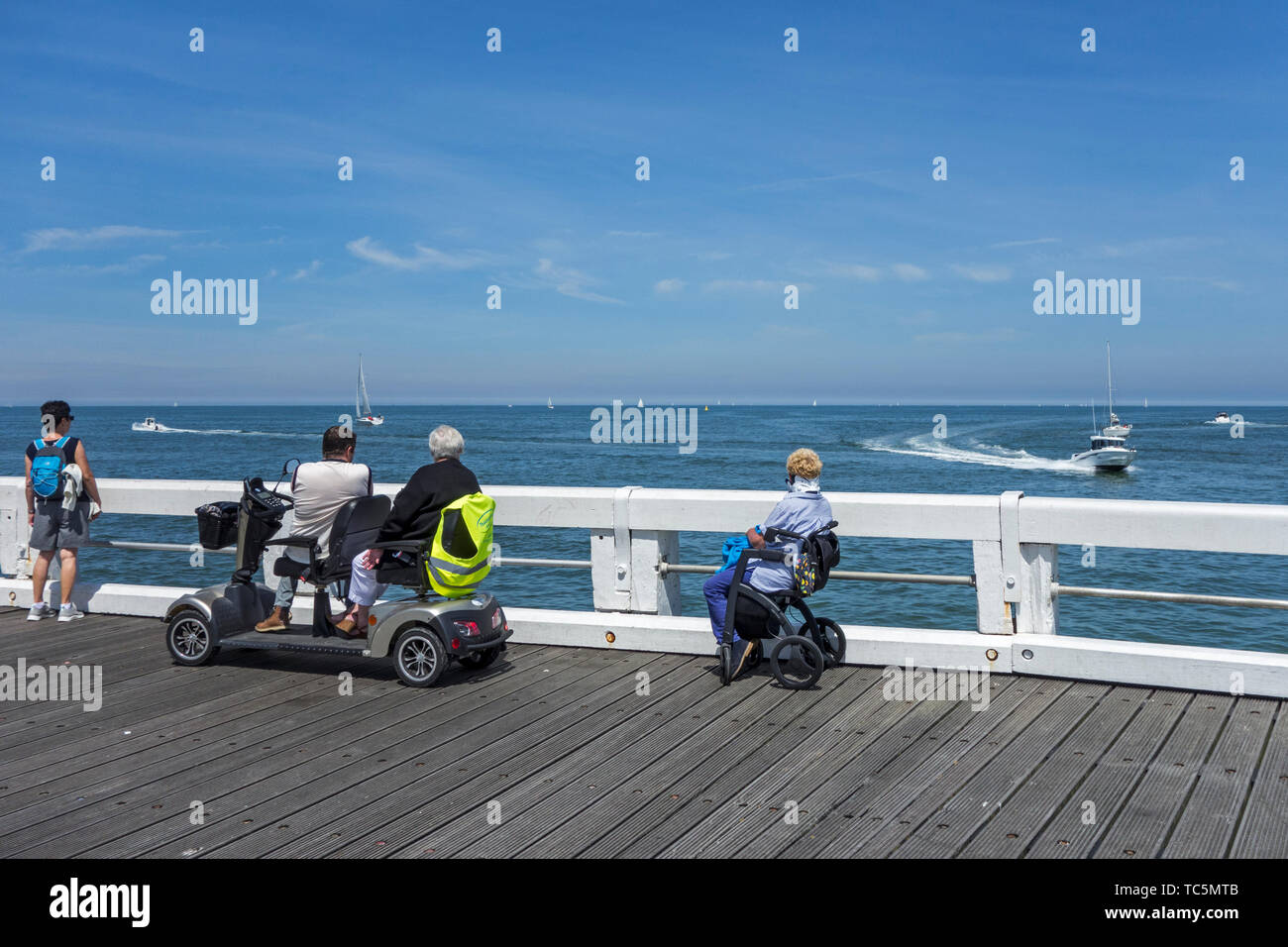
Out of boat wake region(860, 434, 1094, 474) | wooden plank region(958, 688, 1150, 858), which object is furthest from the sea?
wooden plank region(958, 688, 1150, 858)

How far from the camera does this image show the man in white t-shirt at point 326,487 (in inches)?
254

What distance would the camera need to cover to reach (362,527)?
21.1ft

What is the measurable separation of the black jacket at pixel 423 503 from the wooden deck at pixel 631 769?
93cm

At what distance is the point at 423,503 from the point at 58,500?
12.0 feet

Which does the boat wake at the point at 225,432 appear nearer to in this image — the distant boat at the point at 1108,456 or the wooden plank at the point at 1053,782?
the distant boat at the point at 1108,456

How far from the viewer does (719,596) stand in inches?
240

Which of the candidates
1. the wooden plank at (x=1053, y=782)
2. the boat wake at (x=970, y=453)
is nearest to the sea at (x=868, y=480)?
the boat wake at (x=970, y=453)

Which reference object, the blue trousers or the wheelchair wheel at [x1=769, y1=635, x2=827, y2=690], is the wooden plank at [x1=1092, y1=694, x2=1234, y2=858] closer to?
the wheelchair wheel at [x1=769, y1=635, x2=827, y2=690]

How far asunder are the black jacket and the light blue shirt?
177 cm

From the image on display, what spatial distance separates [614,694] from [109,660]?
3.51 m

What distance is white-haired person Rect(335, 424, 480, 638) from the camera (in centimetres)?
617

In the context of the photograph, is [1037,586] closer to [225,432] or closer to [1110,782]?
[1110,782]
